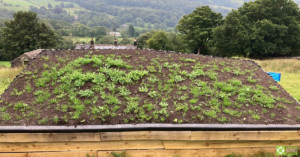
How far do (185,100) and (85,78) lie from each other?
259 centimetres

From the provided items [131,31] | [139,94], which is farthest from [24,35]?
[131,31]

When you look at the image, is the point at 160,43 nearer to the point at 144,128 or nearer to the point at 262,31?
the point at 262,31

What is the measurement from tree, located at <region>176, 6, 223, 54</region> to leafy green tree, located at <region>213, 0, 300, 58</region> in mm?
6490

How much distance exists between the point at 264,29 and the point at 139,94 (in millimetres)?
24462

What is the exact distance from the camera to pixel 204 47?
121 ft

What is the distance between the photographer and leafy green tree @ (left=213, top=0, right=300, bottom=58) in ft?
79.2

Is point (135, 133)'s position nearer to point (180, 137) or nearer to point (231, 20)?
point (180, 137)

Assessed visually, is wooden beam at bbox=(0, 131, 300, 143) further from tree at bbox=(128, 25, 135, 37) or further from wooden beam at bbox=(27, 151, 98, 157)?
tree at bbox=(128, 25, 135, 37)

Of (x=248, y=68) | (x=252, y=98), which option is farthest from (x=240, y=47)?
(x=252, y=98)

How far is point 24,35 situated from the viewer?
36.6m

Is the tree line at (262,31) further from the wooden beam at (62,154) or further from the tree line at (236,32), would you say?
the wooden beam at (62,154)

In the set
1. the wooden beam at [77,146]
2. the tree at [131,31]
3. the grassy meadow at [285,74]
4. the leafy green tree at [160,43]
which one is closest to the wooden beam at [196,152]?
the wooden beam at [77,146]

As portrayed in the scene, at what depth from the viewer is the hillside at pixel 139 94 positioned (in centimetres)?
416

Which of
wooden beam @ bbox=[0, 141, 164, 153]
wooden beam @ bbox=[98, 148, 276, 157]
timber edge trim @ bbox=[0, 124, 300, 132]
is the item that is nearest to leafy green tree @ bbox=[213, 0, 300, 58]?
wooden beam @ bbox=[98, 148, 276, 157]
